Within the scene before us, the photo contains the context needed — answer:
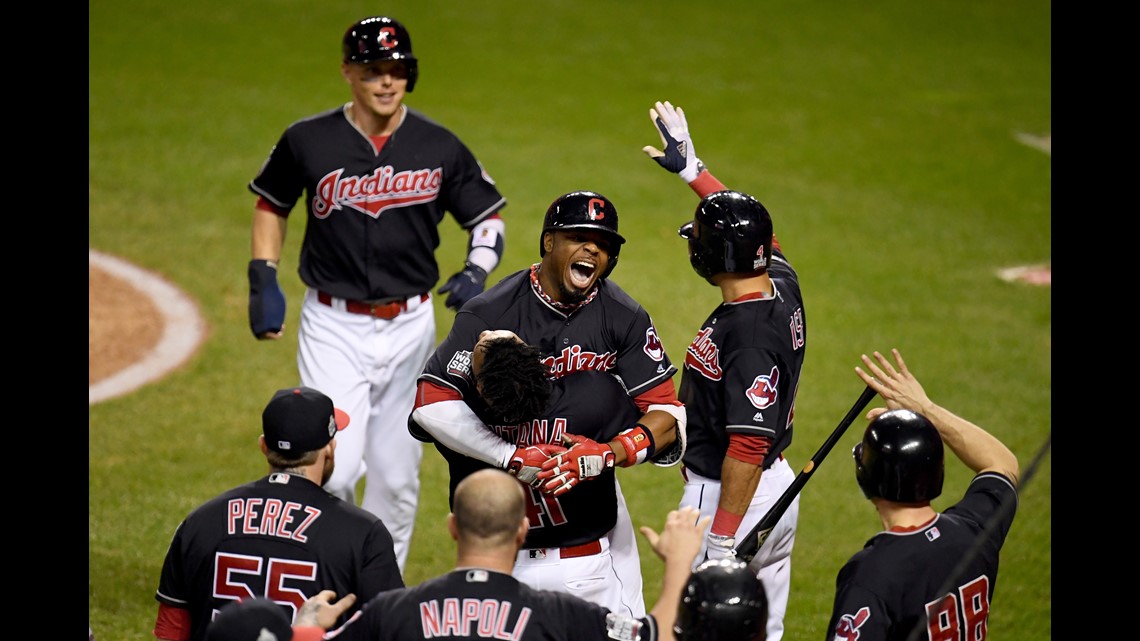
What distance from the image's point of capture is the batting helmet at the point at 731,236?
4418 millimetres

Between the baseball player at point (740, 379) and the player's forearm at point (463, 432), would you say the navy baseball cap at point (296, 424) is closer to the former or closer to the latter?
the player's forearm at point (463, 432)

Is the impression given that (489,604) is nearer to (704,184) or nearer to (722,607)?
(722,607)

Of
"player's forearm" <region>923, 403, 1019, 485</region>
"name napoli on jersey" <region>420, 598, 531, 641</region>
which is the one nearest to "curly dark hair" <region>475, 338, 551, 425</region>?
"name napoli on jersey" <region>420, 598, 531, 641</region>

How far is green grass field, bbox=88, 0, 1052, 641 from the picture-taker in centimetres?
712

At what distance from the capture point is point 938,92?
17.5 metres

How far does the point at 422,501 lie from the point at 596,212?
325 centimetres

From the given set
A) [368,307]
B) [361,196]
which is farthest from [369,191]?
[368,307]

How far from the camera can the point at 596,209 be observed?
424cm

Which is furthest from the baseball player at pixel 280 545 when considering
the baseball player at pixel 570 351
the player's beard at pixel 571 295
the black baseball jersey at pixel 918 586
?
the black baseball jersey at pixel 918 586

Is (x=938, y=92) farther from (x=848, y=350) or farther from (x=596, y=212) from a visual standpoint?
(x=596, y=212)

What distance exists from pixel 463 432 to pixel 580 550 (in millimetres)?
637

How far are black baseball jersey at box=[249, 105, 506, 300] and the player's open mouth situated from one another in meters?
1.70

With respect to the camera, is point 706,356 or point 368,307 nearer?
point 706,356

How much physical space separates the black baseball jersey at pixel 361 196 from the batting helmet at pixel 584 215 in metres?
1.62
